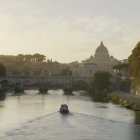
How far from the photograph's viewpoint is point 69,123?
32531 mm

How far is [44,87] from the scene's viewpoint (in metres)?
74.6

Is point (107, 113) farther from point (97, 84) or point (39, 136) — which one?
point (97, 84)

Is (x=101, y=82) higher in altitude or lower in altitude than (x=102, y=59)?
lower

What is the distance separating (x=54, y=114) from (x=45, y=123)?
18.3 feet

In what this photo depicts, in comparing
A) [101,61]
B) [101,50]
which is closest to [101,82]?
[101,61]

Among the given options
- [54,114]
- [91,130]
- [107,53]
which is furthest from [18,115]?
[107,53]

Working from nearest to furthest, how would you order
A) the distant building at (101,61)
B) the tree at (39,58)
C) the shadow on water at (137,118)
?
1. the shadow on water at (137,118)
2. the distant building at (101,61)
3. the tree at (39,58)

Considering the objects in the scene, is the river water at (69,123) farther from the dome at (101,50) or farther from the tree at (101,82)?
the dome at (101,50)

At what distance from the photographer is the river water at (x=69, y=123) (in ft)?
91.2

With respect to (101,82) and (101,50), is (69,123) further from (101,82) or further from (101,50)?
(101,50)

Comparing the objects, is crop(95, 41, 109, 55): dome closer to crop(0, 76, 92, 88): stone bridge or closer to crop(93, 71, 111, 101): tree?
crop(0, 76, 92, 88): stone bridge

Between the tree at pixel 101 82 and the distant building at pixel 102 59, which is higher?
the distant building at pixel 102 59

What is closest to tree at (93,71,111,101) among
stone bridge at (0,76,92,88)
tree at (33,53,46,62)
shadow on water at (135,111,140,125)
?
stone bridge at (0,76,92,88)

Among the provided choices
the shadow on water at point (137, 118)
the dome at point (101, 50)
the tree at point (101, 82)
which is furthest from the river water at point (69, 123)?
the dome at point (101, 50)
